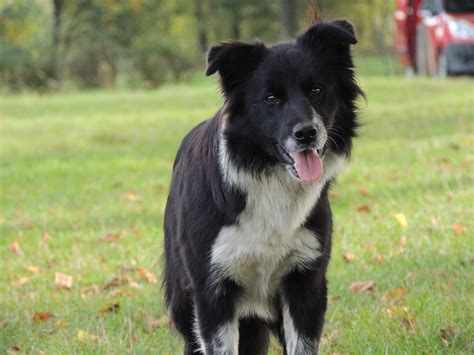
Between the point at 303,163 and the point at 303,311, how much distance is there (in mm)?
749

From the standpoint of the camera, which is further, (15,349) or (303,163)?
(15,349)

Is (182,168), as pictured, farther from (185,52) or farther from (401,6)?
(185,52)

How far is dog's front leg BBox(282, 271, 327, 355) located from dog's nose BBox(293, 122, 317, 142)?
696mm

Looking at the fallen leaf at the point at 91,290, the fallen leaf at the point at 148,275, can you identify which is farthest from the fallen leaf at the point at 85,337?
the fallen leaf at the point at 148,275

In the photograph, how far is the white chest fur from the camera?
4262 mm

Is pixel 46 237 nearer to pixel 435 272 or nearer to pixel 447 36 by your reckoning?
pixel 435 272

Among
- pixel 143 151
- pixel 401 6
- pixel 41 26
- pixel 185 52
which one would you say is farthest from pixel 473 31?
pixel 41 26

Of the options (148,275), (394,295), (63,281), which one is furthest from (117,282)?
(394,295)

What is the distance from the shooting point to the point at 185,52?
3347 cm

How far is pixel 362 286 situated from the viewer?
20.6 feet

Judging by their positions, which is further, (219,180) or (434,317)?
(434,317)

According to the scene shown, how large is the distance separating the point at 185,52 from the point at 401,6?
8482 mm

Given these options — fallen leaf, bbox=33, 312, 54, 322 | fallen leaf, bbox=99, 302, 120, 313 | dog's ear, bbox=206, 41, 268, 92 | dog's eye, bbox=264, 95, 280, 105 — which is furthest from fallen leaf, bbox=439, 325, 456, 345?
fallen leaf, bbox=33, 312, 54, 322

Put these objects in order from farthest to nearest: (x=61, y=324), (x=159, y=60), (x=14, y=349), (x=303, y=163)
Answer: (x=159, y=60)
(x=61, y=324)
(x=14, y=349)
(x=303, y=163)
